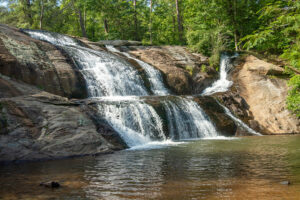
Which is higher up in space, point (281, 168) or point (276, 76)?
point (276, 76)

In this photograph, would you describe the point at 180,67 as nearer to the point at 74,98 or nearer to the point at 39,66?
the point at 74,98

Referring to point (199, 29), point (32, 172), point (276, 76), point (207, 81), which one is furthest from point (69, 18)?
point (32, 172)

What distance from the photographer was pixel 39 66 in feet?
43.3

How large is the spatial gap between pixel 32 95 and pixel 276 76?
14.5 meters

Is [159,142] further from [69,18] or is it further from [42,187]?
[69,18]

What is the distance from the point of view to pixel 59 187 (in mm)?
4660

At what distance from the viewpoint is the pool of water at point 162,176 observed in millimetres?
4191

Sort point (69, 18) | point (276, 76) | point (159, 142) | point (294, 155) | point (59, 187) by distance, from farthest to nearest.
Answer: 1. point (69, 18)
2. point (276, 76)
3. point (159, 142)
4. point (294, 155)
5. point (59, 187)

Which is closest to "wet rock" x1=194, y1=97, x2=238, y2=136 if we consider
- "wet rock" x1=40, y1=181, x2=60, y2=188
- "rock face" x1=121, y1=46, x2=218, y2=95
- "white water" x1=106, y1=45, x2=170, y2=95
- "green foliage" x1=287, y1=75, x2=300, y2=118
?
"green foliage" x1=287, y1=75, x2=300, y2=118

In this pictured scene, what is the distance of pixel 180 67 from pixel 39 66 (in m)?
9.88

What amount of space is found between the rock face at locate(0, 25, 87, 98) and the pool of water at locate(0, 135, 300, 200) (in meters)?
6.63

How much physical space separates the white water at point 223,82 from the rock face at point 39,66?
8498 mm

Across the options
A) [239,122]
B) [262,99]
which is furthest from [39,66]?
[262,99]

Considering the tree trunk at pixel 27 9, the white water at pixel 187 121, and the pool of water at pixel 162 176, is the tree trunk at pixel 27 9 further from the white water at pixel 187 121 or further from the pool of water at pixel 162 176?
the pool of water at pixel 162 176
